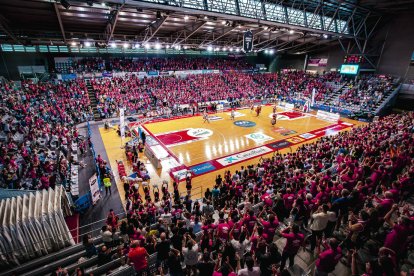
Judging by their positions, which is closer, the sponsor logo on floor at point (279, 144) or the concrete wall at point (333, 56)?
the sponsor logo on floor at point (279, 144)

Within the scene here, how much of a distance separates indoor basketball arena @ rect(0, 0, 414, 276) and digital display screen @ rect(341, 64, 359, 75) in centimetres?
20

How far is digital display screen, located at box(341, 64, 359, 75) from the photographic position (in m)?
34.6

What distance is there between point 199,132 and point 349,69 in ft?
98.9

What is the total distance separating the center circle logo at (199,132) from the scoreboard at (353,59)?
29.7 metres

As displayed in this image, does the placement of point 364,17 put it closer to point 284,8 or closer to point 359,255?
point 284,8

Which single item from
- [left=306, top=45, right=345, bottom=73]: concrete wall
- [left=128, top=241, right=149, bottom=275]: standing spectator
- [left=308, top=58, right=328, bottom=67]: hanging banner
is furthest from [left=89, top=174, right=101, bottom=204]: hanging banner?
[left=308, top=58, right=328, bottom=67]: hanging banner

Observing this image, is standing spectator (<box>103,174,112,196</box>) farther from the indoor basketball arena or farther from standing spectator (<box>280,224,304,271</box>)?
standing spectator (<box>280,224,304,271</box>)

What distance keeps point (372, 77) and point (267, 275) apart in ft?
132

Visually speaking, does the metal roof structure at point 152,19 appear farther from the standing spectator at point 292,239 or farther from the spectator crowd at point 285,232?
the standing spectator at point 292,239

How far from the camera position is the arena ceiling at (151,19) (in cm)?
1625

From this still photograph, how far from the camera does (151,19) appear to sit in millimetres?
21922

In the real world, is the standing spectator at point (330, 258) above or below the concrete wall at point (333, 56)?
below

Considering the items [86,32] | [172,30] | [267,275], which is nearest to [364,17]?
[172,30]

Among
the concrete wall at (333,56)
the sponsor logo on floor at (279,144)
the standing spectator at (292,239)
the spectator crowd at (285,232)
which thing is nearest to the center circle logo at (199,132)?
the sponsor logo on floor at (279,144)
